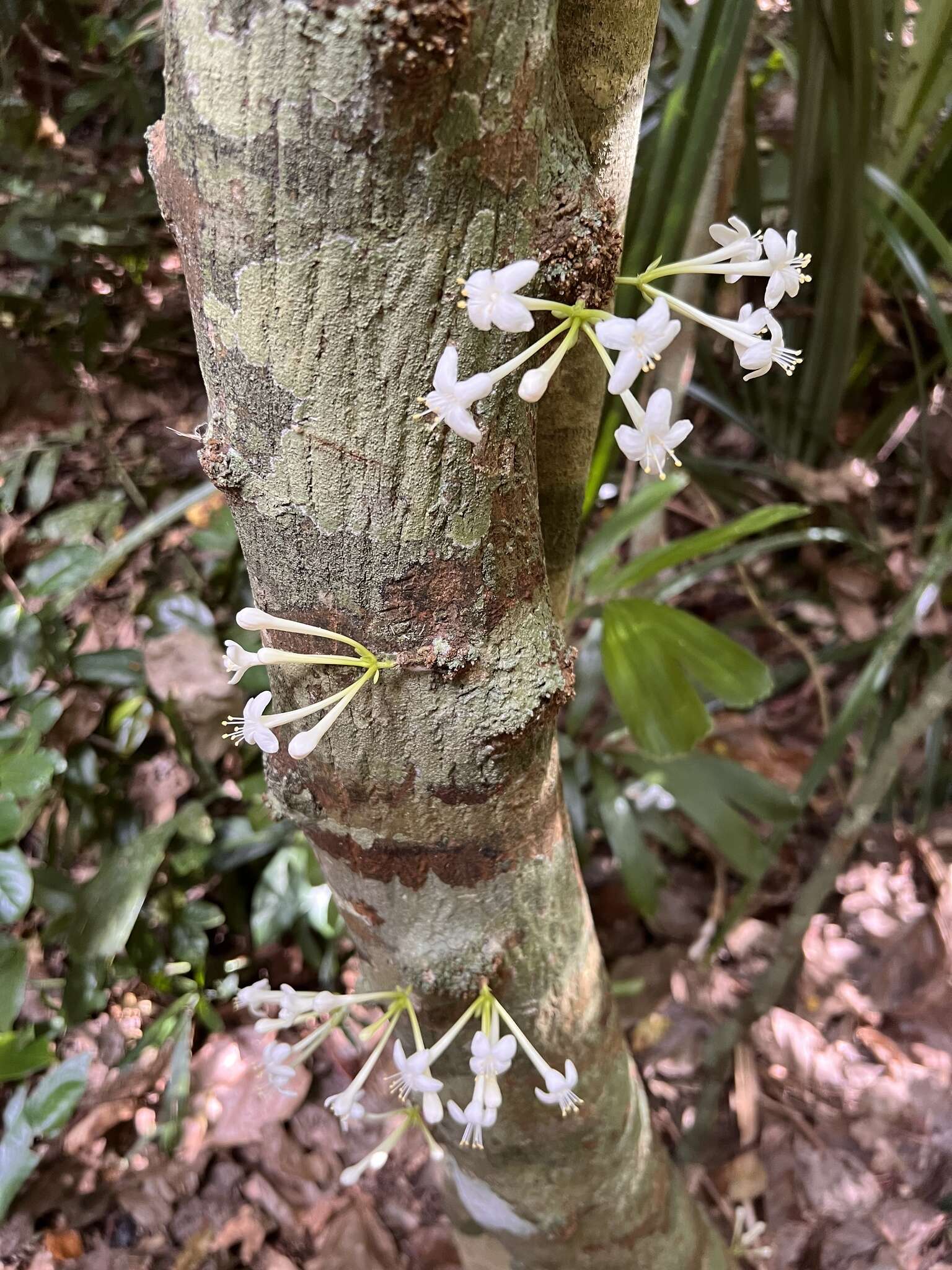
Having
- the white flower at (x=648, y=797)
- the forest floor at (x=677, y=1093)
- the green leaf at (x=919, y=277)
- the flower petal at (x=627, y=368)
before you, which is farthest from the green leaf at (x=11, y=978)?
the green leaf at (x=919, y=277)

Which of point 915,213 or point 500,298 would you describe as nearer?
point 500,298

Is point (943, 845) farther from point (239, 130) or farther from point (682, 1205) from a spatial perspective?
point (239, 130)

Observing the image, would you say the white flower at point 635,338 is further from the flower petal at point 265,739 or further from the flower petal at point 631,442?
the flower petal at point 265,739

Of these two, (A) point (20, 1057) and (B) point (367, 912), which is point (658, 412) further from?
(A) point (20, 1057)

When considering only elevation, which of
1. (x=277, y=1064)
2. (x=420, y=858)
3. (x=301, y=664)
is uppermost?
(x=301, y=664)

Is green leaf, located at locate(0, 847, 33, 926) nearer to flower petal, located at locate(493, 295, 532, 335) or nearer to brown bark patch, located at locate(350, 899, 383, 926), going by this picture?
brown bark patch, located at locate(350, 899, 383, 926)

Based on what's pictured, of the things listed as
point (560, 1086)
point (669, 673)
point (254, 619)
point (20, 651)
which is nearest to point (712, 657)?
point (669, 673)
